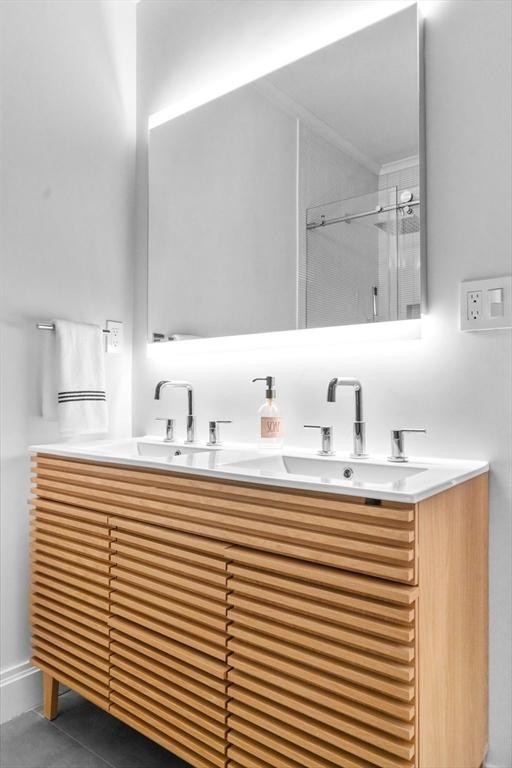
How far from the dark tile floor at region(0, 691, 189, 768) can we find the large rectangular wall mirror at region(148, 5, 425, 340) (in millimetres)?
1279

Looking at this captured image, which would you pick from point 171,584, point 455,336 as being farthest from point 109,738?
point 455,336

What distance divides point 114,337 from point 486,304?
1.36 m

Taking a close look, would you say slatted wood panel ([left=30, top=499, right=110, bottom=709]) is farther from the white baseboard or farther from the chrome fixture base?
the chrome fixture base

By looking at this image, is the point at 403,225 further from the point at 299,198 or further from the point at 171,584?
the point at 171,584

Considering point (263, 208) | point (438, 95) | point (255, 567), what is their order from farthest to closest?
point (263, 208), point (438, 95), point (255, 567)

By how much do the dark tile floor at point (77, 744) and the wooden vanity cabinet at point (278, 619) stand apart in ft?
0.57

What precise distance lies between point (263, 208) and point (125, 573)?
117cm

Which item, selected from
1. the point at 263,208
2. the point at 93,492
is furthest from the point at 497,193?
the point at 93,492

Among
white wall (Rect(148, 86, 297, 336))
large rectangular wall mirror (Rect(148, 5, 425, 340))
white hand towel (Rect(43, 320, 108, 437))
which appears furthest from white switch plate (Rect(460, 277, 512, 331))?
white hand towel (Rect(43, 320, 108, 437))

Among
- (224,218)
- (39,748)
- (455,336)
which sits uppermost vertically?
(224,218)

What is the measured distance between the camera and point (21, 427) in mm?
1896

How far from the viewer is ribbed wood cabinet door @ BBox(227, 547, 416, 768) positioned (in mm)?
1012

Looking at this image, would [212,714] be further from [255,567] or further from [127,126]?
[127,126]

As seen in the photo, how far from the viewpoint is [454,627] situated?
3.90 ft
